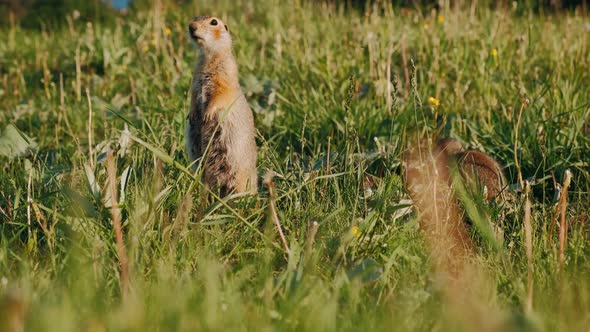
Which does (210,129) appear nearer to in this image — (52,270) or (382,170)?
(382,170)

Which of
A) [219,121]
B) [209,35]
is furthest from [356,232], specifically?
[209,35]

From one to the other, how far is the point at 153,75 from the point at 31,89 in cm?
135

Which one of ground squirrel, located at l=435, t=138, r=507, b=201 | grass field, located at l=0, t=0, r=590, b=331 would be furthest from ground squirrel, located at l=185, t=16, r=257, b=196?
ground squirrel, located at l=435, t=138, r=507, b=201

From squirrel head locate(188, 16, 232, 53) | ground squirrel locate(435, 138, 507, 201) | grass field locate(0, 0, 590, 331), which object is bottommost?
ground squirrel locate(435, 138, 507, 201)

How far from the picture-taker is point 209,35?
4219 millimetres

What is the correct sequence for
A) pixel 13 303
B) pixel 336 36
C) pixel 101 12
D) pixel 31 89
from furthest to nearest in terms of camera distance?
pixel 101 12, pixel 336 36, pixel 31 89, pixel 13 303

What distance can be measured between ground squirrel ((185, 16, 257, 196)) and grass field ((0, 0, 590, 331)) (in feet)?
0.47

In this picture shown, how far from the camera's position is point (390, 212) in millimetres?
3244

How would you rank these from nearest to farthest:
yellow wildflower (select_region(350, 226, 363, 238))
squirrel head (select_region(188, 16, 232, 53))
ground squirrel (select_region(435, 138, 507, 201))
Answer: yellow wildflower (select_region(350, 226, 363, 238)) < ground squirrel (select_region(435, 138, 507, 201)) < squirrel head (select_region(188, 16, 232, 53))

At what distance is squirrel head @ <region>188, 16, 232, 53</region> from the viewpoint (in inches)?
165

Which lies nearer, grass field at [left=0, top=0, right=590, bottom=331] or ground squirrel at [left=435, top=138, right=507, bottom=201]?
grass field at [left=0, top=0, right=590, bottom=331]

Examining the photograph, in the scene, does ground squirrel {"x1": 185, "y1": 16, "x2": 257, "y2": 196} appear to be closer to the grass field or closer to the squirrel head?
the squirrel head

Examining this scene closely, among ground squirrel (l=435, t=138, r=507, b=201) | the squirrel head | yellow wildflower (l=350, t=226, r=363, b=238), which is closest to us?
yellow wildflower (l=350, t=226, r=363, b=238)

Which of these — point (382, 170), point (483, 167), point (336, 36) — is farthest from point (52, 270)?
point (336, 36)
